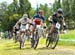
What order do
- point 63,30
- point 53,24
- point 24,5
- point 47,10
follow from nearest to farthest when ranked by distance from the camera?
1. point 53,24
2. point 63,30
3. point 24,5
4. point 47,10

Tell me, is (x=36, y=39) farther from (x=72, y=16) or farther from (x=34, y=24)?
(x=72, y=16)

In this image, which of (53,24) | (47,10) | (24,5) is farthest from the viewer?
(47,10)

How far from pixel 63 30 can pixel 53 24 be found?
1.25 metres

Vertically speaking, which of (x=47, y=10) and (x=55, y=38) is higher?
(x=55, y=38)

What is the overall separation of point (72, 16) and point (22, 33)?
5787 centimetres

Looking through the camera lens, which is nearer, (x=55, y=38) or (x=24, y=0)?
(x=55, y=38)

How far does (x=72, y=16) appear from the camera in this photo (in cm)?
7475

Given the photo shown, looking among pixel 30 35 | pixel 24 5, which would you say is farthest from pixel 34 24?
pixel 24 5

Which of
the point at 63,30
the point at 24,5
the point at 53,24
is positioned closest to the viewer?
the point at 53,24

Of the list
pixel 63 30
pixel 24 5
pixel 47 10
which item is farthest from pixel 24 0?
pixel 63 30

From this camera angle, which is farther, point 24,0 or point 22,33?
point 24,0

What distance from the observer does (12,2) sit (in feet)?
254

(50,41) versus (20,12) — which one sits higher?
(50,41)

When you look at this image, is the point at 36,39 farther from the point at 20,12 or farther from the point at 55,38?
the point at 20,12
